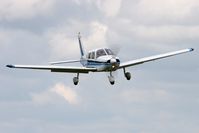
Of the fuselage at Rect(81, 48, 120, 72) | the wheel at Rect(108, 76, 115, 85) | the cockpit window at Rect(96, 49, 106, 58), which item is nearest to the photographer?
the wheel at Rect(108, 76, 115, 85)

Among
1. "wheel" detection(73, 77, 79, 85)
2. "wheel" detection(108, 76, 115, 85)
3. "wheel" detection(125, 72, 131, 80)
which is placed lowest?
"wheel" detection(108, 76, 115, 85)

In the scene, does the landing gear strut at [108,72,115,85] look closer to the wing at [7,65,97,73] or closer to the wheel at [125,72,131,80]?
the wheel at [125,72,131,80]

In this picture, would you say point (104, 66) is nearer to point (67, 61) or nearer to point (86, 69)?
point (86, 69)

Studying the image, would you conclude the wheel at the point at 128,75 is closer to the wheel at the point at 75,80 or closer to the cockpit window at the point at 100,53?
the cockpit window at the point at 100,53

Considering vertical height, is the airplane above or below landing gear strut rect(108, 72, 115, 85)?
above

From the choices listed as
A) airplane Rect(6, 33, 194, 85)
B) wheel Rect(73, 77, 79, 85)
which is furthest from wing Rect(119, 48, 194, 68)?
wheel Rect(73, 77, 79, 85)

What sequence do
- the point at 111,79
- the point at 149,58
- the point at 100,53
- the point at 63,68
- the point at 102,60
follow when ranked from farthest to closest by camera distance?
the point at 149,58, the point at 100,53, the point at 63,68, the point at 102,60, the point at 111,79

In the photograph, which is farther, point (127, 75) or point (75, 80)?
point (75, 80)

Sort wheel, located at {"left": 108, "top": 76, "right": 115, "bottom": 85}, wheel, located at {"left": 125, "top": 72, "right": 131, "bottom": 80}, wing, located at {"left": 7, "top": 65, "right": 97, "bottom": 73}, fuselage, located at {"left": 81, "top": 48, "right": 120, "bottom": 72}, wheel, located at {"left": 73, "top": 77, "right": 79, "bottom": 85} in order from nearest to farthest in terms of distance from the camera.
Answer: wheel, located at {"left": 108, "top": 76, "right": 115, "bottom": 85}, fuselage, located at {"left": 81, "top": 48, "right": 120, "bottom": 72}, wheel, located at {"left": 125, "top": 72, "right": 131, "bottom": 80}, wing, located at {"left": 7, "top": 65, "right": 97, "bottom": 73}, wheel, located at {"left": 73, "top": 77, "right": 79, "bottom": 85}

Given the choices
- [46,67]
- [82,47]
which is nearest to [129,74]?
[46,67]

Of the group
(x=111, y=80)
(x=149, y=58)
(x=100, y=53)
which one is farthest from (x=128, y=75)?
(x=149, y=58)

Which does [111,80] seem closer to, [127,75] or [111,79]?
[111,79]

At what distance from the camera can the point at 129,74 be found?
115 metres

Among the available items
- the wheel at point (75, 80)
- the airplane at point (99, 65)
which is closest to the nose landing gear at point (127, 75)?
the airplane at point (99, 65)
